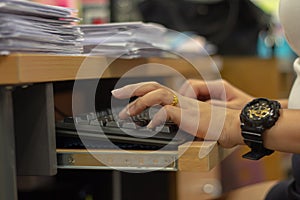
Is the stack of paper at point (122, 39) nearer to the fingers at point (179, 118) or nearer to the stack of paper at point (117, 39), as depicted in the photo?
the stack of paper at point (117, 39)

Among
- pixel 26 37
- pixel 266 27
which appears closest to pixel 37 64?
pixel 26 37

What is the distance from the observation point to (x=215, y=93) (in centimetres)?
111

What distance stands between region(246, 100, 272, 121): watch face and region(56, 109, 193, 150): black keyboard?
106 mm

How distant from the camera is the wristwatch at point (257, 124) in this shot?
79cm

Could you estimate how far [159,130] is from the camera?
2.61ft

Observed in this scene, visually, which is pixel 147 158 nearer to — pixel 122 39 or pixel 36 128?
pixel 36 128

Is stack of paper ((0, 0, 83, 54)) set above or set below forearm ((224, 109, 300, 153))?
above

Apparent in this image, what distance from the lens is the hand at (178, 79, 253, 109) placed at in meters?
1.07

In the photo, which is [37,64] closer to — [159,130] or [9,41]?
[9,41]

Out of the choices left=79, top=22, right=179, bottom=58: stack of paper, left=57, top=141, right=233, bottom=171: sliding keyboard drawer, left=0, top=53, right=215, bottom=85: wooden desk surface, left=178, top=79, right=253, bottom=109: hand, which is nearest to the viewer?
left=0, top=53, right=215, bottom=85: wooden desk surface

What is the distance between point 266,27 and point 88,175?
65.2 inches

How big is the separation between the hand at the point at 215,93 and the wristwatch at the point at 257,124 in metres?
0.23

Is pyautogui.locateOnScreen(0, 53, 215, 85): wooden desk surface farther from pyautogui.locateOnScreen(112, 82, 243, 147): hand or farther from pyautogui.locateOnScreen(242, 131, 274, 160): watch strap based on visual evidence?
pyautogui.locateOnScreen(242, 131, 274, 160): watch strap

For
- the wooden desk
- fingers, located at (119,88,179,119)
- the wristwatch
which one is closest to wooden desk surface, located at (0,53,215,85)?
the wooden desk
